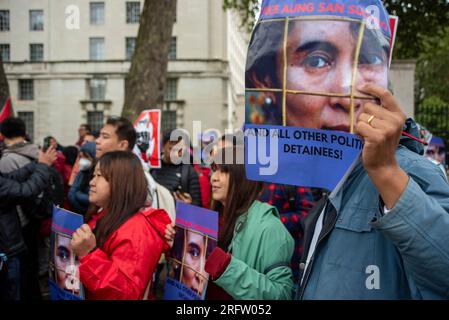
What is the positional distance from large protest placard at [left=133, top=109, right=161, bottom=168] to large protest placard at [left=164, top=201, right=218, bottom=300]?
2.91 meters

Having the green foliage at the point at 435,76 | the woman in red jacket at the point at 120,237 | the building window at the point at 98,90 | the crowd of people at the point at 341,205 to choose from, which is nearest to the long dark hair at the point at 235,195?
the crowd of people at the point at 341,205

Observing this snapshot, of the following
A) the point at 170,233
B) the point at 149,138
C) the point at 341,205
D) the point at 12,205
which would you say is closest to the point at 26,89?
the point at 149,138

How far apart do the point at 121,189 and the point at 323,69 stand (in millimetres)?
1925

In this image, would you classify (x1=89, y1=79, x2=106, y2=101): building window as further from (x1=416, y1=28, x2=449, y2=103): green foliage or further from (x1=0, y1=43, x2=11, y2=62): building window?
(x1=0, y1=43, x2=11, y2=62): building window

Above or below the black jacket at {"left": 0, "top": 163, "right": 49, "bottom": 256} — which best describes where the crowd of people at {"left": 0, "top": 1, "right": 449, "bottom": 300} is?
above

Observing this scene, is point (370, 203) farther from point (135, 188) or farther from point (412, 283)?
point (135, 188)

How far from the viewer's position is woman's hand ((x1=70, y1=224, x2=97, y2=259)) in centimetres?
283

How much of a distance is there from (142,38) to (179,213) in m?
6.95

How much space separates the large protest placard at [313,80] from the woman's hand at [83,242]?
4.65ft

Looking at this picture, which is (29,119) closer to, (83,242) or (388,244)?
(83,242)

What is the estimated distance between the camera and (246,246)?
2766mm

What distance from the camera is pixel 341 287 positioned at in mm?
1660

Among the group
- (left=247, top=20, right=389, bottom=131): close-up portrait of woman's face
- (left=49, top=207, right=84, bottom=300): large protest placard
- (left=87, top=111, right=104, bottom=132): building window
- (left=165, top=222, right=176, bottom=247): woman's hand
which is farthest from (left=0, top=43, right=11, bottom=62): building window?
(left=87, top=111, right=104, bottom=132): building window

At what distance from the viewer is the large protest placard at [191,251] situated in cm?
283
